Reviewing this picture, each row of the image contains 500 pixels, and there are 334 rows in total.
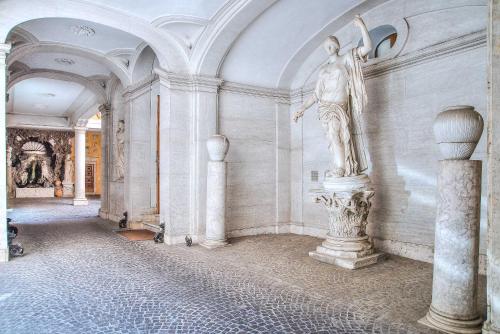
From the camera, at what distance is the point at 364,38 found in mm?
4789

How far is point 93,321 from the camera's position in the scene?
321cm

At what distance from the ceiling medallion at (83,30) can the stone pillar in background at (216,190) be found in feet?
11.4

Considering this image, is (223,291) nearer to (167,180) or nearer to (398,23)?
(167,180)

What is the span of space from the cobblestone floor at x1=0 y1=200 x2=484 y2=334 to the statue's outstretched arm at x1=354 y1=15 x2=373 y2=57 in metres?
3.09

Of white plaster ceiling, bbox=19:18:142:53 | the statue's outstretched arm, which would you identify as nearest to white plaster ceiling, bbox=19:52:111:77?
white plaster ceiling, bbox=19:18:142:53

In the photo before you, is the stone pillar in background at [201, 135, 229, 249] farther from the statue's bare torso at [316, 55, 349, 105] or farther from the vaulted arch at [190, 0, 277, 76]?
the statue's bare torso at [316, 55, 349, 105]

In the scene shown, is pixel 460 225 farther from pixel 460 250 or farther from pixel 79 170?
pixel 79 170

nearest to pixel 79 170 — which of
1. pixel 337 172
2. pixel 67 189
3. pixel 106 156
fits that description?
pixel 106 156

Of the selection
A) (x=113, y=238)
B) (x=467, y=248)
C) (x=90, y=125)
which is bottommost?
(x=113, y=238)

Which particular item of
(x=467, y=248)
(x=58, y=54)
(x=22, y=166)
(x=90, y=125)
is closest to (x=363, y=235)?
(x=467, y=248)

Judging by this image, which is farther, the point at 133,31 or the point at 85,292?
the point at 133,31

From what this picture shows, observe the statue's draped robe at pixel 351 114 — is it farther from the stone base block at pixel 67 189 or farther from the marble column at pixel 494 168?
the stone base block at pixel 67 189

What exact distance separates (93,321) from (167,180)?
3.69 m

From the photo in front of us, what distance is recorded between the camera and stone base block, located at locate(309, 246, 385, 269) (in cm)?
490
